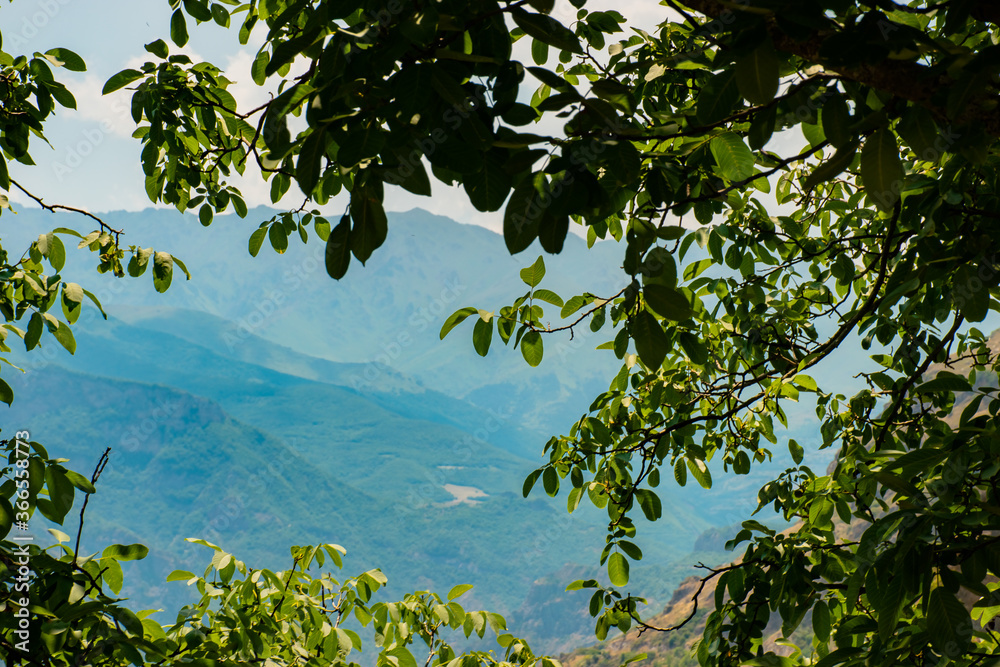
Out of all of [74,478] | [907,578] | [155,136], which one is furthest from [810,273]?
[74,478]

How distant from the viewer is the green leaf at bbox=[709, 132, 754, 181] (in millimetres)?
1380

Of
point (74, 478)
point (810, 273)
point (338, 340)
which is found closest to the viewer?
point (74, 478)

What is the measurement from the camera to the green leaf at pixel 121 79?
2102 mm

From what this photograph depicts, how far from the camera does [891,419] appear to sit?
2113 mm

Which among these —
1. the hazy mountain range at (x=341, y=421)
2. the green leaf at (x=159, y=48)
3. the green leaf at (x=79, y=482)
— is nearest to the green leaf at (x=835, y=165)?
the green leaf at (x=79, y=482)

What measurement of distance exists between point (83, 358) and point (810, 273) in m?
91.1

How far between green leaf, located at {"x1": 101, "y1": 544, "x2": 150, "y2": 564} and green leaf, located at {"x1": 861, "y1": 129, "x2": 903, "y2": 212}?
1.63 metres

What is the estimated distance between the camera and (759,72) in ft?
3.03

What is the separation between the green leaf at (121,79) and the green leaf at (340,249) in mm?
1656

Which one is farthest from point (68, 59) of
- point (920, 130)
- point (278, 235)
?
point (920, 130)

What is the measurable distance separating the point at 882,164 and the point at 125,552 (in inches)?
67.8

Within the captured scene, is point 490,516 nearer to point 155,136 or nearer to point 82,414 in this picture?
point 82,414

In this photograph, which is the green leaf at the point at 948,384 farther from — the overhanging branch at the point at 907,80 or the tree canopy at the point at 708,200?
the overhanging branch at the point at 907,80

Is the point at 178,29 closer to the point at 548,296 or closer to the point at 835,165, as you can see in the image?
the point at 548,296
